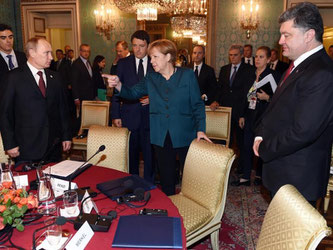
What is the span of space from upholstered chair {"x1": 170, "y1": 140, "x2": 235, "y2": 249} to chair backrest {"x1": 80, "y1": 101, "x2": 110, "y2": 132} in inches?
86.0

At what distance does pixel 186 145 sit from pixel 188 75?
579 mm

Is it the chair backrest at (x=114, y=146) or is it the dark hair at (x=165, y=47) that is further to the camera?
the chair backrest at (x=114, y=146)

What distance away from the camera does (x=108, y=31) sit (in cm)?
686

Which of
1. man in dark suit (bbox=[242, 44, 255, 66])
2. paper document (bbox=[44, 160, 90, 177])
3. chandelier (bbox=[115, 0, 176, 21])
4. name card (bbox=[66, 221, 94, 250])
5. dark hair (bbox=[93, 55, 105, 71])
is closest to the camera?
name card (bbox=[66, 221, 94, 250])

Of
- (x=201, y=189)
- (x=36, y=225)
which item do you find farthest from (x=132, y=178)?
(x=36, y=225)

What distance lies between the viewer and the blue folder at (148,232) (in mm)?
1245

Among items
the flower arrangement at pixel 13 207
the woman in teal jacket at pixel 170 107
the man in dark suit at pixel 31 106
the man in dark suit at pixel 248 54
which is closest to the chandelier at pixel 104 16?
the man in dark suit at pixel 248 54

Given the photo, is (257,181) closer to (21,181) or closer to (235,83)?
(235,83)

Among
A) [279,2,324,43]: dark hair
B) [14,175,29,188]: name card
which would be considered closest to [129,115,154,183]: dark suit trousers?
[14,175,29,188]: name card

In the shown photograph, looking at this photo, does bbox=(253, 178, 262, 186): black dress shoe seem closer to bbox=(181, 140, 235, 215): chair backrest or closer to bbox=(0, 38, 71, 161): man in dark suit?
bbox=(181, 140, 235, 215): chair backrest

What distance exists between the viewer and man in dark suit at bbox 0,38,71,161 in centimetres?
261

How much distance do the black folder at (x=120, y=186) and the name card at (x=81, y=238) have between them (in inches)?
15.4

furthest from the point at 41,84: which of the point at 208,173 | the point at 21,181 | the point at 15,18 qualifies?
the point at 15,18

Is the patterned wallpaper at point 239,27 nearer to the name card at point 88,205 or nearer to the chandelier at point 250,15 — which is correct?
the chandelier at point 250,15
